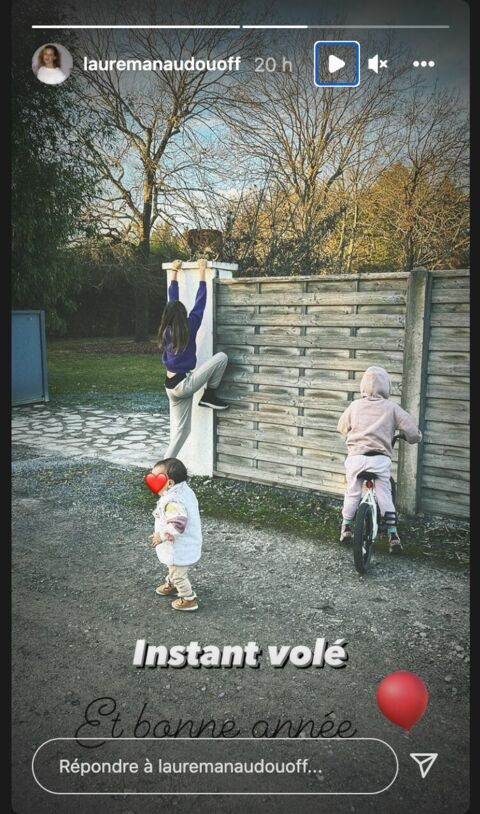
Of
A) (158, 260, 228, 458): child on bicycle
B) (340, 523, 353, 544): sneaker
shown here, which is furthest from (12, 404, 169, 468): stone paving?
(340, 523, 353, 544): sneaker

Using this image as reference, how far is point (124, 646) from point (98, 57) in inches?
Result: 90.9

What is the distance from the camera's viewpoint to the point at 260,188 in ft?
14.2

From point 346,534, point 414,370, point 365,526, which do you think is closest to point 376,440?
point 365,526

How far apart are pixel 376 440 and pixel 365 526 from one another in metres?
0.54

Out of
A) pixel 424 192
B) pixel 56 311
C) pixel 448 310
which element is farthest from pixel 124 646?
pixel 56 311

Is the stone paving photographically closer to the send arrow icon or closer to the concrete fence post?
the concrete fence post

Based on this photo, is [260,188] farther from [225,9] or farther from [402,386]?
[225,9]

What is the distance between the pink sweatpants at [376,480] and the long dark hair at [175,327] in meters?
1.72

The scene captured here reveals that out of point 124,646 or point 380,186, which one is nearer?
point 124,646

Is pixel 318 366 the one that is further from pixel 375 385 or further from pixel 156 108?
pixel 156 108

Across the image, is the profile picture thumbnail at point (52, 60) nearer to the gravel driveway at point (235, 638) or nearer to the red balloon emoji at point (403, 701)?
the gravel driveway at point (235, 638)

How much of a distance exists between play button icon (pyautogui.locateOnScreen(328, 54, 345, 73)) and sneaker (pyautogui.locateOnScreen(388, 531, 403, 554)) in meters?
2.60

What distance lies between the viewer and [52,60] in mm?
1990

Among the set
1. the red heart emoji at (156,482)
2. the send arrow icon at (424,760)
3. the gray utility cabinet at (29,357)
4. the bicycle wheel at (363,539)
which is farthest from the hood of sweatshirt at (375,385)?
the gray utility cabinet at (29,357)
